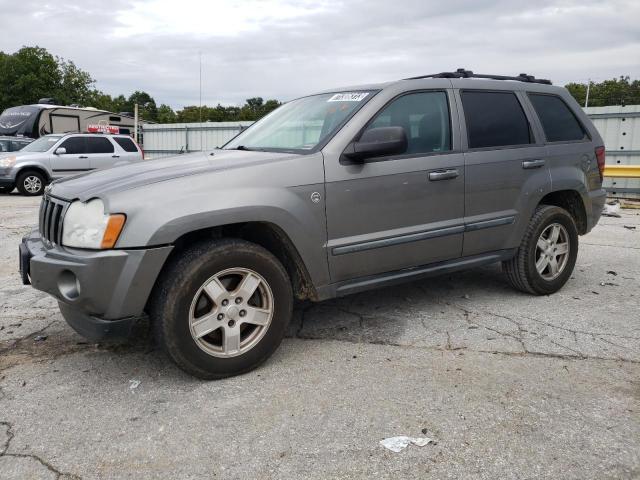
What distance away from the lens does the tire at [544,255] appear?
4414 mm

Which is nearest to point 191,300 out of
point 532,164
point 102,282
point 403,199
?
point 102,282

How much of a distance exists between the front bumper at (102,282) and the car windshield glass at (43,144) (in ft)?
40.5

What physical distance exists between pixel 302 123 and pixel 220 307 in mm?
1574

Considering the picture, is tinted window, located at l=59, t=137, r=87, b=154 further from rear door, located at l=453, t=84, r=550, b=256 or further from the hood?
rear door, located at l=453, t=84, r=550, b=256

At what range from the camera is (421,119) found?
12.6 feet

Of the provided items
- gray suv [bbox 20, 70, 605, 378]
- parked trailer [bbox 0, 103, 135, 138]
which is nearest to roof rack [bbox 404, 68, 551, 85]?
gray suv [bbox 20, 70, 605, 378]

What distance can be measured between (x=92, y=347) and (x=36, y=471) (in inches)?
53.9

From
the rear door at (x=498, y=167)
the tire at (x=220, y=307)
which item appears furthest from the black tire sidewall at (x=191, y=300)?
the rear door at (x=498, y=167)

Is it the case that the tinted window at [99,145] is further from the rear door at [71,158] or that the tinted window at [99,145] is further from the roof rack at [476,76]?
the roof rack at [476,76]

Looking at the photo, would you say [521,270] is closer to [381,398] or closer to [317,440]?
[381,398]

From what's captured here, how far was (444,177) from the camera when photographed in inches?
148

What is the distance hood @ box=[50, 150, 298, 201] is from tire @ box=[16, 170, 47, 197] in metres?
11.3

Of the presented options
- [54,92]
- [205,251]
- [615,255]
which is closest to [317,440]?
[205,251]

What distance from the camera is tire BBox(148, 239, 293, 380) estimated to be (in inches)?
112
